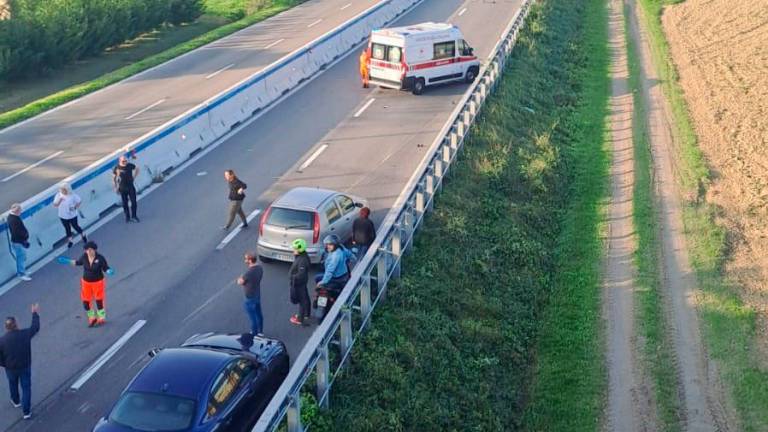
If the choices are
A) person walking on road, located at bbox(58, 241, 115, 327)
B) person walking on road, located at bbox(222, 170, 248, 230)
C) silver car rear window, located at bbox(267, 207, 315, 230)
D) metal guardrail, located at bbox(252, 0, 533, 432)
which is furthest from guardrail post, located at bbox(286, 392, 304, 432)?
person walking on road, located at bbox(222, 170, 248, 230)

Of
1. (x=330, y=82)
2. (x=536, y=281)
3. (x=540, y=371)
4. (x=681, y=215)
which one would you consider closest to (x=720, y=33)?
(x=330, y=82)

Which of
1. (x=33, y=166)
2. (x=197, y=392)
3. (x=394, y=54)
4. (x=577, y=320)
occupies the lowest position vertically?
(x=577, y=320)

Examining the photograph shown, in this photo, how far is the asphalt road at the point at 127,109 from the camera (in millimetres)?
25703

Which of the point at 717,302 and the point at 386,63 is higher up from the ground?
the point at 386,63

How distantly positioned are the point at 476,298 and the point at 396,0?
112 ft

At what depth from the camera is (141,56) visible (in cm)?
4391

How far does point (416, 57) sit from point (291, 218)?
51.0 feet

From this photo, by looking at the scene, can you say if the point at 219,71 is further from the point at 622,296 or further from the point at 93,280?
the point at 93,280

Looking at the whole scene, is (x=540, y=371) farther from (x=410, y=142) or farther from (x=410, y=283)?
(x=410, y=142)

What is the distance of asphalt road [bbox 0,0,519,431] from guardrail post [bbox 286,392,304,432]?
3.42 metres

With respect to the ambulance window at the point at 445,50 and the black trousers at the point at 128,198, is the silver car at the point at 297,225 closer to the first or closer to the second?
the black trousers at the point at 128,198

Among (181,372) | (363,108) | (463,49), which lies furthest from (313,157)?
(181,372)

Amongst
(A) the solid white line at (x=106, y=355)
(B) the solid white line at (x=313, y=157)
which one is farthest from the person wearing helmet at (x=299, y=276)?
(B) the solid white line at (x=313, y=157)

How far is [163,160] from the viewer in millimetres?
23297
